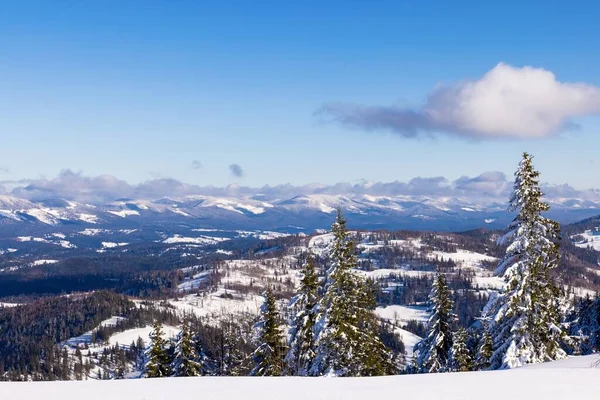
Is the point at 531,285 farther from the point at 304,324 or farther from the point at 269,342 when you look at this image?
the point at 269,342

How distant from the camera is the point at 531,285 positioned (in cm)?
2478

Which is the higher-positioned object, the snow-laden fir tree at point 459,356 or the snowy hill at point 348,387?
the snowy hill at point 348,387

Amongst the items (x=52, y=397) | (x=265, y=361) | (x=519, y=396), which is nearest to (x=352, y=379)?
(x=519, y=396)

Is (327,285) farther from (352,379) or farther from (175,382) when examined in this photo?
(175,382)

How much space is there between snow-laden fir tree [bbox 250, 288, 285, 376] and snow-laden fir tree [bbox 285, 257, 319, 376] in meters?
2.71

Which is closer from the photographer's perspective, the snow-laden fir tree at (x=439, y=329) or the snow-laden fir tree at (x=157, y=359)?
the snow-laden fir tree at (x=157, y=359)

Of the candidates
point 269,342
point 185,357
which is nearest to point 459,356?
point 269,342

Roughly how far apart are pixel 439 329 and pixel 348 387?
83.6 ft

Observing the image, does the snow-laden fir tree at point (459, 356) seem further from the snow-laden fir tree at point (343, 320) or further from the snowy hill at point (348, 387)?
the snowy hill at point (348, 387)

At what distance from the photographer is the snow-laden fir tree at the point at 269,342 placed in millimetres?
35062

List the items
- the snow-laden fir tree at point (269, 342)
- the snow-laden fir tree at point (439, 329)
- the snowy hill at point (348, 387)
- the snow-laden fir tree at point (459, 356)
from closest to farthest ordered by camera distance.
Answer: the snowy hill at point (348, 387) < the snow-laden fir tree at point (269, 342) < the snow-laden fir tree at point (459, 356) < the snow-laden fir tree at point (439, 329)

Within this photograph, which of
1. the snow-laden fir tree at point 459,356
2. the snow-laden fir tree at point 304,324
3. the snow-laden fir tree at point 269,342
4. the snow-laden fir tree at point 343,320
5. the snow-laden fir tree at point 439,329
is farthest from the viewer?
the snow-laden fir tree at point 439,329

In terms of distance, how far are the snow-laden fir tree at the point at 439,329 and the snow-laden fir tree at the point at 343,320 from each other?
1077 cm

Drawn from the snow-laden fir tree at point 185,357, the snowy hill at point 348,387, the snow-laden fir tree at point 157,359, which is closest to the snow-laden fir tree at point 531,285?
the snowy hill at point 348,387
